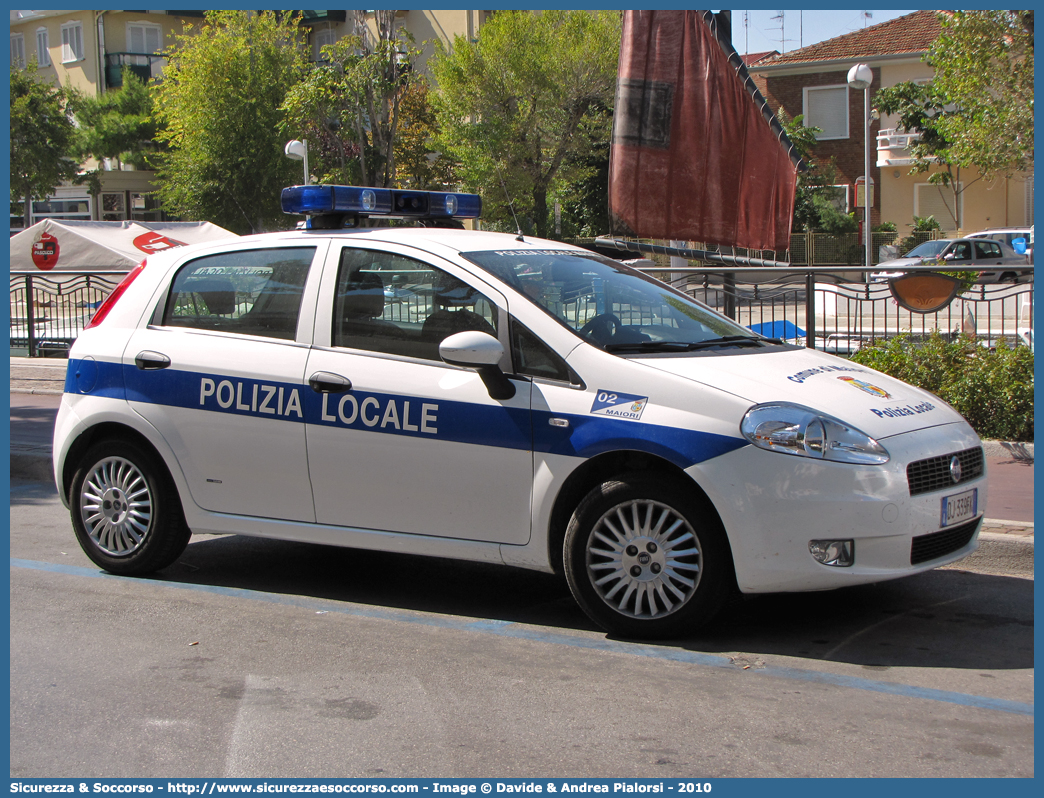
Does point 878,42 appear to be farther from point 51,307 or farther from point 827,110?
point 51,307

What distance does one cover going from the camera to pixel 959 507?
4668mm

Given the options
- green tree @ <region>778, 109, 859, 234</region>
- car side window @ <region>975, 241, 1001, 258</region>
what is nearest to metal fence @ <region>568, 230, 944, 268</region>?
green tree @ <region>778, 109, 859, 234</region>

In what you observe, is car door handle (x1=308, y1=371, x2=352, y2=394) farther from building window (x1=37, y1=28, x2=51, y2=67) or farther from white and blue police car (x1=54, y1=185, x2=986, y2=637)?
building window (x1=37, y1=28, x2=51, y2=67)

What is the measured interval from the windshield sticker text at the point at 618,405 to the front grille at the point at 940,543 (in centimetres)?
120

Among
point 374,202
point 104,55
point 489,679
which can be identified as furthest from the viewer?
point 104,55

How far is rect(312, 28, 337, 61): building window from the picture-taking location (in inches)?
2039

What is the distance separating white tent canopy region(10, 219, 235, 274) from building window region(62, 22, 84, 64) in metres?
37.4

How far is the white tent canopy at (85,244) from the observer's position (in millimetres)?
20703

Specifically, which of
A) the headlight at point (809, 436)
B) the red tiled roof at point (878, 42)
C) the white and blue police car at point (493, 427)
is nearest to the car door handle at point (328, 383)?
the white and blue police car at point (493, 427)

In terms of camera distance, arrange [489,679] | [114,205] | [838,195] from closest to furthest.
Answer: [489,679], [838,195], [114,205]

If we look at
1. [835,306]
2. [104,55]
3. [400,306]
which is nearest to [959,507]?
[400,306]

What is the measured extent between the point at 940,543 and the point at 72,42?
59633mm
